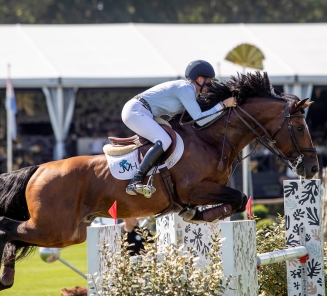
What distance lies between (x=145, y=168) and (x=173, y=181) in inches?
12.3

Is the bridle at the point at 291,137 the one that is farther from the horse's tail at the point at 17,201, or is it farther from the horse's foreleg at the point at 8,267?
the horse's foreleg at the point at 8,267

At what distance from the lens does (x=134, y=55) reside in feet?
57.8

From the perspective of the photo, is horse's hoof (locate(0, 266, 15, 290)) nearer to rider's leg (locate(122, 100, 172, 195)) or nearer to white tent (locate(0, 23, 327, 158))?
rider's leg (locate(122, 100, 172, 195))

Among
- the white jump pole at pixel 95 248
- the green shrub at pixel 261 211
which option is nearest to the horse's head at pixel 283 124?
the white jump pole at pixel 95 248

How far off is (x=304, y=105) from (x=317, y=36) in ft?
46.0

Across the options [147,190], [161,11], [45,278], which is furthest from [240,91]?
[161,11]

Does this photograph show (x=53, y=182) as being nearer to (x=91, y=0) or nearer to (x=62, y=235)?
(x=62, y=235)

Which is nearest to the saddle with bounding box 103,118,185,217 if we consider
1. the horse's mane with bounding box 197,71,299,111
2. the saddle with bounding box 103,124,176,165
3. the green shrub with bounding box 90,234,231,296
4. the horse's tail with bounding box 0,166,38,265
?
the saddle with bounding box 103,124,176,165

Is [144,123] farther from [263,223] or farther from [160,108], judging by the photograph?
[263,223]

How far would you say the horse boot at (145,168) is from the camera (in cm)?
552

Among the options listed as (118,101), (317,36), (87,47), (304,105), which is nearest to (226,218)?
(304,105)

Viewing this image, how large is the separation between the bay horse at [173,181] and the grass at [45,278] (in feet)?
7.56

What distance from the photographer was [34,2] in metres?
31.7

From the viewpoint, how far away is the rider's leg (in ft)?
18.3
